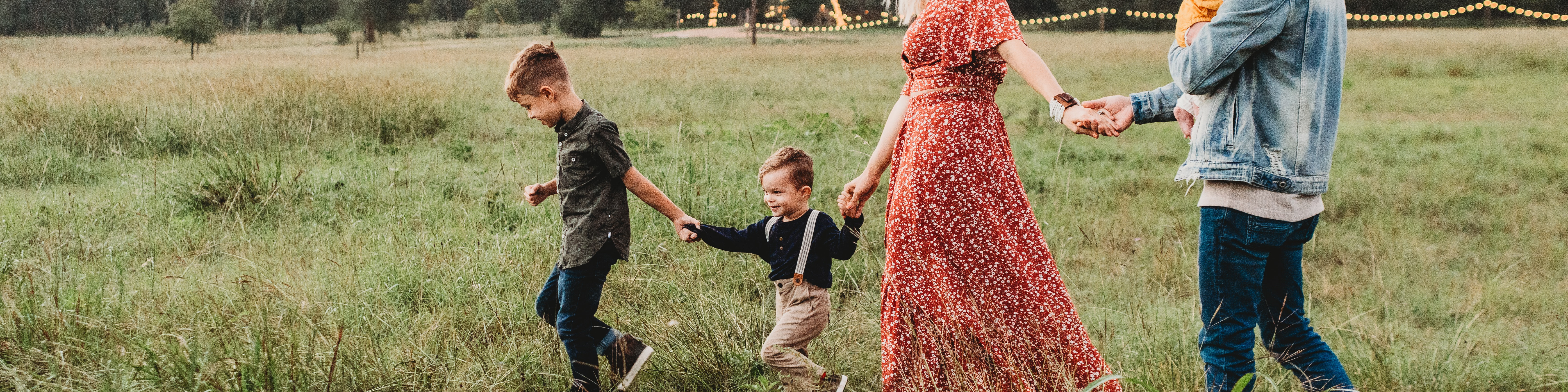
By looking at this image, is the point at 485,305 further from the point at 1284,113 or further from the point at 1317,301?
the point at 1317,301

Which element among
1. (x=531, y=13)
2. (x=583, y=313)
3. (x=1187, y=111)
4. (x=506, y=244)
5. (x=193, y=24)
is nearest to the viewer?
(x=1187, y=111)

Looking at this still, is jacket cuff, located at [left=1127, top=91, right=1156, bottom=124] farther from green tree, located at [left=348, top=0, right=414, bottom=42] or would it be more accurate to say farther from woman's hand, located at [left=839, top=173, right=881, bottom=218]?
green tree, located at [left=348, top=0, right=414, bottom=42]

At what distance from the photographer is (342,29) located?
24562mm

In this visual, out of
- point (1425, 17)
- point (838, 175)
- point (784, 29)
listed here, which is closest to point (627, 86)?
point (838, 175)

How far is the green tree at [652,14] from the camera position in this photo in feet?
117

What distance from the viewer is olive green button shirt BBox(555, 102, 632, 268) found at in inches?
95.3

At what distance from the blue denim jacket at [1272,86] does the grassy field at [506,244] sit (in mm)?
775

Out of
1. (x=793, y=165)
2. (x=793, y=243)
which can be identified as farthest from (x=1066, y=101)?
(x=793, y=243)

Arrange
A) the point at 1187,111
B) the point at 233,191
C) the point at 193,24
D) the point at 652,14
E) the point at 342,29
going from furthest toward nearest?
1. the point at 652,14
2. the point at 342,29
3. the point at 193,24
4. the point at 233,191
5. the point at 1187,111

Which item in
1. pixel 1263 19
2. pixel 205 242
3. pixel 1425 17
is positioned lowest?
pixel 205 242

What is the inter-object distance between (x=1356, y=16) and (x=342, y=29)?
3538 cm

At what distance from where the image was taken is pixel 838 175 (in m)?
6.30

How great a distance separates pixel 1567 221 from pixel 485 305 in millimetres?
6660

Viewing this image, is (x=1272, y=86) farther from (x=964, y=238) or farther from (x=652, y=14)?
(x=652, y=14)
